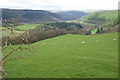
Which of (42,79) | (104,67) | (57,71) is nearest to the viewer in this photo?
(42,79)

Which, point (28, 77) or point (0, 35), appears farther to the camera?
point (28, 77)

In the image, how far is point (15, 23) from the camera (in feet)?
36.0

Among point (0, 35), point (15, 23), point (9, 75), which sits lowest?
point (9, 75)

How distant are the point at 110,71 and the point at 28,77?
38.8ft

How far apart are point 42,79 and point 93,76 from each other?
6794 millimetres

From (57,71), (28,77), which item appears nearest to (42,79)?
(28,77)

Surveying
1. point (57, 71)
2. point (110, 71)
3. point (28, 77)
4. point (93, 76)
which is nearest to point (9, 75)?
point (28, 77)

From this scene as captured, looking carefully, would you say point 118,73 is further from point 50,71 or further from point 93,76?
point 50,71

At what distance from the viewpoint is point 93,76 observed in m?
20.0

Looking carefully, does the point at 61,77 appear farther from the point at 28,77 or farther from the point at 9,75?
the point at 9,75

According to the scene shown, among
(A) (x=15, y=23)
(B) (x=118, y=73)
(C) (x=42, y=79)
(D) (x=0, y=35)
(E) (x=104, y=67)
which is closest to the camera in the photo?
(A) (x=15, y=23)

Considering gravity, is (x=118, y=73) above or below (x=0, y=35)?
below

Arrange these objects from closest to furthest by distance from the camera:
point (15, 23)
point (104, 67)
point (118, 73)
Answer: point (15, 23)
point (118, 73)
point (104, 67)

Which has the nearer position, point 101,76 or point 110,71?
point 101,76
